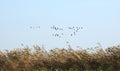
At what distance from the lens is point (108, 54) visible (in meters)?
9.91

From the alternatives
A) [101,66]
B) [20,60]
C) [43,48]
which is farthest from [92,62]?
[20,60]

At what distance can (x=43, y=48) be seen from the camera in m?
9.98

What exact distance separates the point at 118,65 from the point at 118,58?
22 centimetres

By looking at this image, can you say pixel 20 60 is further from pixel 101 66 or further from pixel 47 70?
pixel 101 66

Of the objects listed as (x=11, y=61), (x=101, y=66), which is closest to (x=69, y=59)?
(x=101, y=66)

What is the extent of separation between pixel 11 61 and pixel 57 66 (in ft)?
4.69

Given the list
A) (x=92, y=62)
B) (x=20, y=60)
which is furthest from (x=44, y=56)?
(x=92, y=62)

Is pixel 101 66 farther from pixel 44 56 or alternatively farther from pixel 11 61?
pixel 11 61

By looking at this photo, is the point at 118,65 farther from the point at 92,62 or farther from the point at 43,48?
the point at 43,48

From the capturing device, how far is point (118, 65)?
387 inches

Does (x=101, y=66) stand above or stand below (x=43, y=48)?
below

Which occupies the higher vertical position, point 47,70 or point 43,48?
point 43,48

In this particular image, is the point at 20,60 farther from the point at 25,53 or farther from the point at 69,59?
the point at 69,59

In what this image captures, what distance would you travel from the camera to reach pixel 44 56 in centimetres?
995
